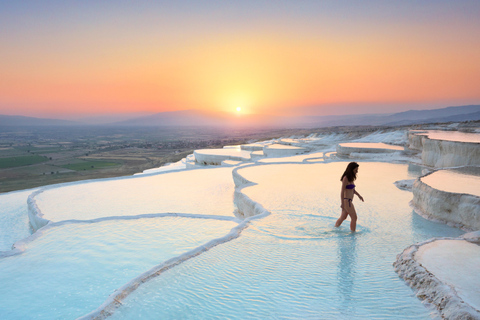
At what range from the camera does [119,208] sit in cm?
687

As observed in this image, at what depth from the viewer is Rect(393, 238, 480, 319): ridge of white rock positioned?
220cm

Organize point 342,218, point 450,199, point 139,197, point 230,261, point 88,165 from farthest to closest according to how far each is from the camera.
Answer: point 88,165 < point 139,197 < point 450,199 < point 342,218 < point 230,261

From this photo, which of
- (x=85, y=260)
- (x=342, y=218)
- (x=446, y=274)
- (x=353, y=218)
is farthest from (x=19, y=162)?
(x=446, y=274)

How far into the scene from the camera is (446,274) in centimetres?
266

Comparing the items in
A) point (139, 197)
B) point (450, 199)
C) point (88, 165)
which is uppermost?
point (450, 199)

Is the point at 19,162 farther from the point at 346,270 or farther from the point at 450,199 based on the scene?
the point at 450,199

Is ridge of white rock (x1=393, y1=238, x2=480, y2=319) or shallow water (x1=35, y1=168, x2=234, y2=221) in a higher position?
ridge of white rock (x1=393, y1=238, x2=480, y2=319)

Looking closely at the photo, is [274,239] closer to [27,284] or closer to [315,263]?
[315,263]

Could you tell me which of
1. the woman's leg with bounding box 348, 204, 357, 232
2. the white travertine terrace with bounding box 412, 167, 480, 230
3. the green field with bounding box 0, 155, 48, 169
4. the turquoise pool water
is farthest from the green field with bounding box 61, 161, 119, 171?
the woman's leg with bounding box 348, 204, 357, 232

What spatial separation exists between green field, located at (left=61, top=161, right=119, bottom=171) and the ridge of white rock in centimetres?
4335

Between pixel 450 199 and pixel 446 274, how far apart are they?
7.35ft

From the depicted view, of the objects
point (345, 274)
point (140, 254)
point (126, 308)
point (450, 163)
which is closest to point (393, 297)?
point (345, 274)

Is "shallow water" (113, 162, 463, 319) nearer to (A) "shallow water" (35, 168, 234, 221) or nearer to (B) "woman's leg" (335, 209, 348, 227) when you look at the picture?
(B) "woman's leg" (335, 209, 348, 227)

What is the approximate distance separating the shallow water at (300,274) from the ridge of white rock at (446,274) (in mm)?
112
